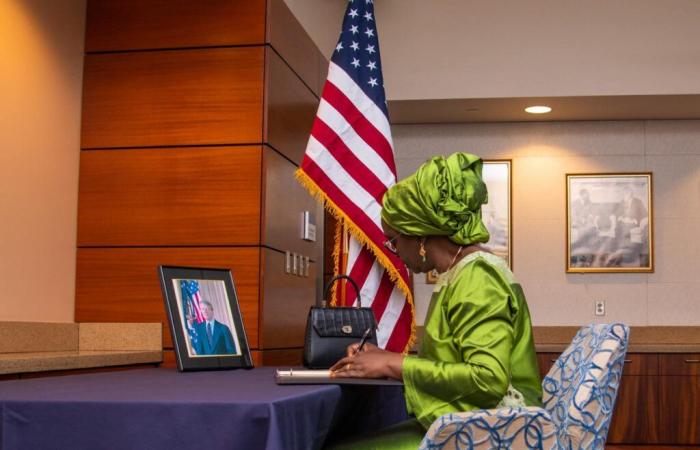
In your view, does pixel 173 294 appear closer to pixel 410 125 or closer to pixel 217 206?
pixel 217 206

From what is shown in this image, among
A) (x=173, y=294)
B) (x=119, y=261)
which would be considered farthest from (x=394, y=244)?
(x=119, y=261)

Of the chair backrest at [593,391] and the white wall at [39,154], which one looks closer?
the chair backrest at [593,391]

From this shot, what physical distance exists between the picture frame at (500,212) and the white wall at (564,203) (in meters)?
0.05

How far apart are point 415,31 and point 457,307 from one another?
171 inches

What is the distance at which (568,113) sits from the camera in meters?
6.81

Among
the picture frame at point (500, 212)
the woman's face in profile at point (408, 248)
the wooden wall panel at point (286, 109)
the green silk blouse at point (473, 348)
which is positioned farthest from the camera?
the picture frame at point (500, 212)

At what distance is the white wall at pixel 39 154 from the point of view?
3.35 meters

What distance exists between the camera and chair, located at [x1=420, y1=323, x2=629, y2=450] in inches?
68.9

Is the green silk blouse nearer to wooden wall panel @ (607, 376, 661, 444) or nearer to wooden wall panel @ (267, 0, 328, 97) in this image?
wooden wall panel @ (267, 0, 328, 97)

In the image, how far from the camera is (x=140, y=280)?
3.88 m

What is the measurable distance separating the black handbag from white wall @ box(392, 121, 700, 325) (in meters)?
4.00

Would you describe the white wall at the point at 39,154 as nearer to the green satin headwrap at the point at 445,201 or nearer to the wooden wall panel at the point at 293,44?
the wooden wall panel at the point at 293,44

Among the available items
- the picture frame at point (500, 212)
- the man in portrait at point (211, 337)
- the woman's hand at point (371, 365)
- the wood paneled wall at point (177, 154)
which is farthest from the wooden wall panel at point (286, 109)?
the picture frame at point (500, 212)

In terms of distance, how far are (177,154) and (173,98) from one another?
0.24 metres
